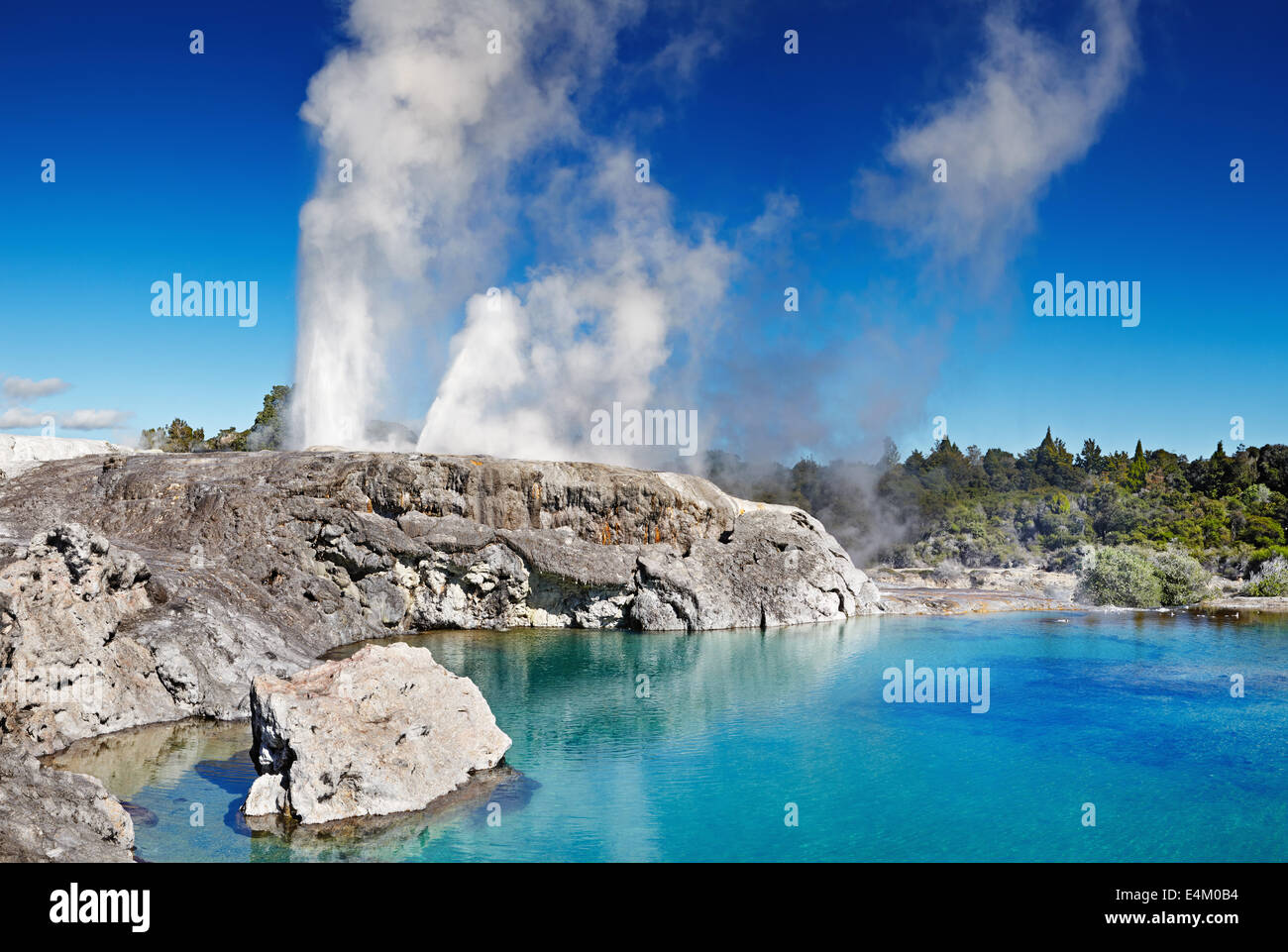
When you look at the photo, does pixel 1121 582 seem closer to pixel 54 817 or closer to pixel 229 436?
pixel 54 817

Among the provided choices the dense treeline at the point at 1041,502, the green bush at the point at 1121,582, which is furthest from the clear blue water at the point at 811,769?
the dense treeline at the point at 1041,502

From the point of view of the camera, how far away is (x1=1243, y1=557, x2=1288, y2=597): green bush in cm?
4875

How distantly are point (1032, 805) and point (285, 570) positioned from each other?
77.1 feet

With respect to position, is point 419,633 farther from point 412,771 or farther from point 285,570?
point 412,771

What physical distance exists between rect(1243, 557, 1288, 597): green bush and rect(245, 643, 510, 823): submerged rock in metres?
50.2

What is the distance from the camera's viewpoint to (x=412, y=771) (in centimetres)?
1520

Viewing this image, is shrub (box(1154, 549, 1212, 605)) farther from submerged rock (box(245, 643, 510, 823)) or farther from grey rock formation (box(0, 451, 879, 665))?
submerged rock (box(245, 643, 510, 823))

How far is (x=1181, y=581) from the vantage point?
48.5 m

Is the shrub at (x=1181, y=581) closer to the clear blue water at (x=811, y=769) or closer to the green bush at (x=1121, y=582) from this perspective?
the green bush at (x=1121, y=582)

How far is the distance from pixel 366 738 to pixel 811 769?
30.0ft

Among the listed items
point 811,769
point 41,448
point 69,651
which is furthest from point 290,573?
point 41,448

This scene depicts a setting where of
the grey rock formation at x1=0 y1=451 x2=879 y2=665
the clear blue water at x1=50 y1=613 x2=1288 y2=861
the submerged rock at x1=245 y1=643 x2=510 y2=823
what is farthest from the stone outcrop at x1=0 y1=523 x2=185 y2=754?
the submerged rock at x1=245 y1=643 x2=510 y2=823

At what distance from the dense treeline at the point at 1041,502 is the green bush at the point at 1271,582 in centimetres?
220
